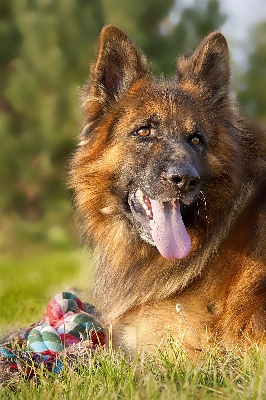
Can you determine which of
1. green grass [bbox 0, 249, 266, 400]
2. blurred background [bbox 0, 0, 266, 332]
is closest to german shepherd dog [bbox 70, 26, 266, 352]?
green grass [bbox 0, 249, 266, 400]

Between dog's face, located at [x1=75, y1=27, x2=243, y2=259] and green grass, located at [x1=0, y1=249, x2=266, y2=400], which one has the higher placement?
dog's face, located at [x1=75, y1=27, x2=243, y2=259]

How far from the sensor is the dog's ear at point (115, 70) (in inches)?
183

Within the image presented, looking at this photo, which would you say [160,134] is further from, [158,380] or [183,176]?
[158,380]

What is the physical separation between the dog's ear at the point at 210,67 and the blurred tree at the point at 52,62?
52.5 ft

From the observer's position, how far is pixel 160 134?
4.40 metres

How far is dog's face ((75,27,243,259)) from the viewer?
4.18 m

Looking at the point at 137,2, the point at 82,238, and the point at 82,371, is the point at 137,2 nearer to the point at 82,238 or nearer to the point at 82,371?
the point at 82,238

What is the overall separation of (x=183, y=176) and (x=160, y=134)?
51cm

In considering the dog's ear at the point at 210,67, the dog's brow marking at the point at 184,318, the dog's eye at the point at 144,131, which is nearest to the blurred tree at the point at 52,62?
the dog's ear at the point at 210,67

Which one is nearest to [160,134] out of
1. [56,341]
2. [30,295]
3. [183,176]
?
[183,176]

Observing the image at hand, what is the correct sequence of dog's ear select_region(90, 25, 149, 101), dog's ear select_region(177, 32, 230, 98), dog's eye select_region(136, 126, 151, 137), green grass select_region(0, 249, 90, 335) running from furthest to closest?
green grass select_region(0, 249, 90, 335) < dog's ear select_region(177, 32, 230, 98) < dog's ear select_region(90, 25, 149, 101) < dog's eye select_region(136, 126, 151, 137)

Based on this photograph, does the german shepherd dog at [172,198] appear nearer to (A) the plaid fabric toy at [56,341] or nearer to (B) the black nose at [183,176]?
(B) the black nose at [183,176]

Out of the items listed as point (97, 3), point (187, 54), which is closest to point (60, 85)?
point (97, 3)

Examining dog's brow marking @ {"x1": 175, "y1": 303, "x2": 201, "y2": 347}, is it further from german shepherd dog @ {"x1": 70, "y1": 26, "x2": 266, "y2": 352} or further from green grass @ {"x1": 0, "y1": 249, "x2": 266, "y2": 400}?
green grass @ {"x1": 0, "y1": 249, "x2": 266, "y2": 400}
